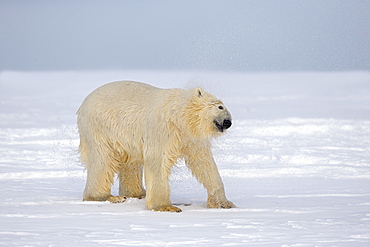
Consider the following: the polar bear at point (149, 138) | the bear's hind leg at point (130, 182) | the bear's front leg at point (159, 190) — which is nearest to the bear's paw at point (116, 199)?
the polar bear at point (149, 138)

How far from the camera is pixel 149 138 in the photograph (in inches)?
322

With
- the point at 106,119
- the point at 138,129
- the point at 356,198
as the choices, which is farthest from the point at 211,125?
the point at 356,198

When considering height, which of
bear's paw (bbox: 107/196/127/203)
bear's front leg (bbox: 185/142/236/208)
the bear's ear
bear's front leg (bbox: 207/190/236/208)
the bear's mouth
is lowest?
bear's paw (bbox: 107/196/127/203)

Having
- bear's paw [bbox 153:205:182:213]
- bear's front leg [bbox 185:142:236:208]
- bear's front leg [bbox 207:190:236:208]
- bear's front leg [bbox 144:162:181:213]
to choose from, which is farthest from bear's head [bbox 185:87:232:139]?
bear's paw [bbox 153:205:182:213]

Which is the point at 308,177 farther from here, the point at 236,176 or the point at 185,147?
the point at 185,147

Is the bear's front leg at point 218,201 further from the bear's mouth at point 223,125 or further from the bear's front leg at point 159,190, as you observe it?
the bear's mouth at point 223,125

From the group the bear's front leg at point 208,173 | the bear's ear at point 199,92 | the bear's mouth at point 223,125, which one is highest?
the bear's ear at point 199,92

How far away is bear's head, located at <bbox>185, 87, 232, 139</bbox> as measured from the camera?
7.84m

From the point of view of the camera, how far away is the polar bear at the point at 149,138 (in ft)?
26.2

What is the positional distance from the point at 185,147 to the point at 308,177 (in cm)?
332

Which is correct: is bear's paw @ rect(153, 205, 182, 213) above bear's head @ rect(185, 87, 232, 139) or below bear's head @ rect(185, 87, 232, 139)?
below

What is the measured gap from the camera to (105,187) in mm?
8852

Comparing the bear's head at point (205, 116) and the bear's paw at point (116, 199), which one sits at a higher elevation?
the bear's head at point (205, 116)

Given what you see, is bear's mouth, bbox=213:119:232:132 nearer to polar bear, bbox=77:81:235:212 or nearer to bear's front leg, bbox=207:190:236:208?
polar bear, bbox=77:81:235:212
